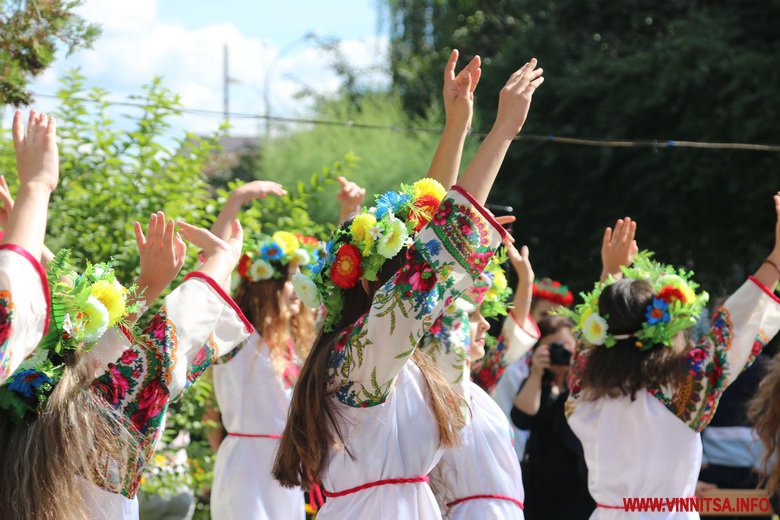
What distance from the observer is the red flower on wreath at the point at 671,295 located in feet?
13.5

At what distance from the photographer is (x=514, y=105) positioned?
2.73m

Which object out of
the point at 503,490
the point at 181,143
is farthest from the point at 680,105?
the point at 503,490

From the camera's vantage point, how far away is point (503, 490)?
3.42m

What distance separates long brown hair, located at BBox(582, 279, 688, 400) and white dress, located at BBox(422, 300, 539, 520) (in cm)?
77

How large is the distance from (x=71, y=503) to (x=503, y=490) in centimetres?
162

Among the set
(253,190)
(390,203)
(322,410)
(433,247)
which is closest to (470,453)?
(322,410)

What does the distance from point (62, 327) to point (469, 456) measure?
153 centimetres

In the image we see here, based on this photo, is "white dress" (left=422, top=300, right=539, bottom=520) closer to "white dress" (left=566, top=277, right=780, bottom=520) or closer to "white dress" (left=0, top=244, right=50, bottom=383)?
"white dress" (left=566, top=277, right=780, bottom=520)

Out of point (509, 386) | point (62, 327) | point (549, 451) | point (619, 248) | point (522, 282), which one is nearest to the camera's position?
point (62, 327)

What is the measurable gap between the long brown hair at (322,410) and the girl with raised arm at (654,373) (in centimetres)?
125

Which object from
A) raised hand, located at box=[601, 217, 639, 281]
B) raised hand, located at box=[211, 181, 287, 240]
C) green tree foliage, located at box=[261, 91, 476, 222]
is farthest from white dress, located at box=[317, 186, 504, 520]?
green tree foliage, located at box=[261, 91, 476, 222]

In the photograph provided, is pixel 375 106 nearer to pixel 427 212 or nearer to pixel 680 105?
pixel 680 105

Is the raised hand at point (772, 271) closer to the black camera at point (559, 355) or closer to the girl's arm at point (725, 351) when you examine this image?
the girl's arm at point (725, 351)

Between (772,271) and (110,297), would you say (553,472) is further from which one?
(110,297)
